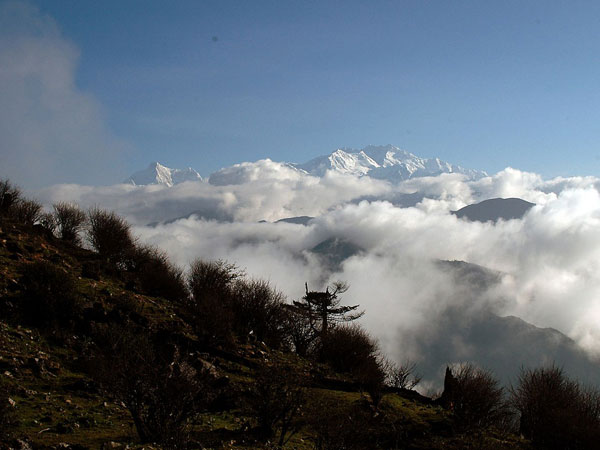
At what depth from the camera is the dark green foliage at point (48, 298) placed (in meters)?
22.7

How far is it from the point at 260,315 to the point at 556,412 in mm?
20567

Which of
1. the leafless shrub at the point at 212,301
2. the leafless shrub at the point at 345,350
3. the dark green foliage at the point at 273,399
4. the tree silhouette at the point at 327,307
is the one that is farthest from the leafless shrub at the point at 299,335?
the dark green foliage at the point at 273,399

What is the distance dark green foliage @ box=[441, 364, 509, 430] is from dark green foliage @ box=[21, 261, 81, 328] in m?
20.4

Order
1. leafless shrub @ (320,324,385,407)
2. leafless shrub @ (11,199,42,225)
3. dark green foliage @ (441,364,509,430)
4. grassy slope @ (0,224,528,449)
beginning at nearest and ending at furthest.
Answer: grassy slope @ (0,224,528,449) < dark green foliage @ (441,364,509,430) < leafless shrub @ (320,324,385,407) < leafless shrub @ (11,199,42,225)

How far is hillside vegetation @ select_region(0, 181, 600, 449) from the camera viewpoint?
13.2m

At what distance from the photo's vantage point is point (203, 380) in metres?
17.7

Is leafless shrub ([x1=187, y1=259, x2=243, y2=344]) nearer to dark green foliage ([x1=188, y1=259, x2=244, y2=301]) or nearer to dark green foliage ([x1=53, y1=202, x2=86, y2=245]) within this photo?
dark green foliage ([x1=188, y1=259, x2=244, y2=301])

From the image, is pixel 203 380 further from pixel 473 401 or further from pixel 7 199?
pixel 7 199

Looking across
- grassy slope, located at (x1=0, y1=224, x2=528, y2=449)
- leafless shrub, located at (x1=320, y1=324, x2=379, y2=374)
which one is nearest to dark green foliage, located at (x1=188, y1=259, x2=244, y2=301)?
grassy slope, located at (x1=0, y1=224, x2=528, y2=449)

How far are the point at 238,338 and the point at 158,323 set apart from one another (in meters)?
6.14

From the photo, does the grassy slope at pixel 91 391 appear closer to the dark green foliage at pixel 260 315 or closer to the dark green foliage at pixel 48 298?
the dark green foliage at pixel 48 298

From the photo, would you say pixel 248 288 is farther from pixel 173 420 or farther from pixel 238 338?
pixel 173 420

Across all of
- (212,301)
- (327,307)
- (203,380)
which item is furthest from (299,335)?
(203,380)

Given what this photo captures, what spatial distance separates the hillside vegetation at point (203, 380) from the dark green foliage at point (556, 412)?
0.25 ft
